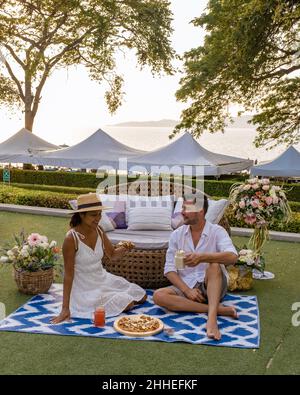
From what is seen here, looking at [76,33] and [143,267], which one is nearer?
[143,267]

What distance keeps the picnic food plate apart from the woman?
1.07 ft

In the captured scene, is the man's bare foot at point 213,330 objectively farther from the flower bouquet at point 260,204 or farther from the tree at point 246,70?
the tree at point 246,70

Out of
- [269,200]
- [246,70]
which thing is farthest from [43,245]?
[246,70]

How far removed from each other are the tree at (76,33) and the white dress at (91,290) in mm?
19907

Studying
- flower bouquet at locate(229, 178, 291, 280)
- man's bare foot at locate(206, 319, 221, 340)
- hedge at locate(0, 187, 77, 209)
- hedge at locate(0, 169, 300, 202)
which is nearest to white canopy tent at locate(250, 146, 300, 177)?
hedge at locate(0, 169, 300, 202)

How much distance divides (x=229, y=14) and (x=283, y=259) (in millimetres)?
13331

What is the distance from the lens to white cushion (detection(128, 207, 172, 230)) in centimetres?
751

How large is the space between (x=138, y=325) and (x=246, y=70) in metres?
15.9

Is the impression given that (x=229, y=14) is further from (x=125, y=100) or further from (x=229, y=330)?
(x=229, y=330)

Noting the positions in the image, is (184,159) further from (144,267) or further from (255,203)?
(144,267)

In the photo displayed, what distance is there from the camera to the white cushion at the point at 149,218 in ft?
24.6

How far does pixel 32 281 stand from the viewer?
19.9ft

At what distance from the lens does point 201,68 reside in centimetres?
2025
